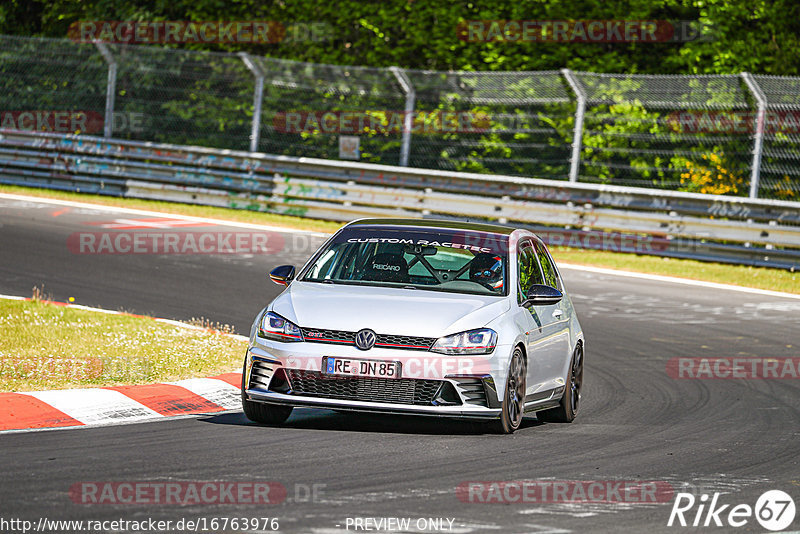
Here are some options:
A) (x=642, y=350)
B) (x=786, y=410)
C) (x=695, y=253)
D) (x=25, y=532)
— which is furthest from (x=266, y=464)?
(x=695, y=253)

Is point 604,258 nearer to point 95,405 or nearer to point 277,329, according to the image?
point 277,329

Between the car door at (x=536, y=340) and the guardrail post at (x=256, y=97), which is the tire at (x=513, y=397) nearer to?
the car door at (x=536, y=340)

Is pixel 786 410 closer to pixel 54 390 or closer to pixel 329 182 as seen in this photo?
pixel 54 390

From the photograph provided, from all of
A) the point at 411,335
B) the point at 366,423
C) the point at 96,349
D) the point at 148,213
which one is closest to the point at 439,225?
the point at 366,423

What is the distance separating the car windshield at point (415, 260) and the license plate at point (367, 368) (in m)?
1.04

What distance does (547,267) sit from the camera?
10.9 m

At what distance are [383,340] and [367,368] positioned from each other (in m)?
0.20

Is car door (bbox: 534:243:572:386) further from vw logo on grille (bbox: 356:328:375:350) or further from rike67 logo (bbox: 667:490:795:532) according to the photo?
rike67 logo (bbox: 667:490:795:532)

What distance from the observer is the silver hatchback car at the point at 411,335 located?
27.9ft

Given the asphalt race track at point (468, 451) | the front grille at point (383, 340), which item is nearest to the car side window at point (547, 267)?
the asphalt race track at point (468, 451)

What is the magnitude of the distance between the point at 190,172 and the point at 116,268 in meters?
7.79

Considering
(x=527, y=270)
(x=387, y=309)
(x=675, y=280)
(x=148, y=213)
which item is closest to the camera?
(x=387, y=309)

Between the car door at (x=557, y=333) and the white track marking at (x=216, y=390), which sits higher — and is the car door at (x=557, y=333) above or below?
above

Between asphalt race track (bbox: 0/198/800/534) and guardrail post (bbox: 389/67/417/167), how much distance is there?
9018mm
